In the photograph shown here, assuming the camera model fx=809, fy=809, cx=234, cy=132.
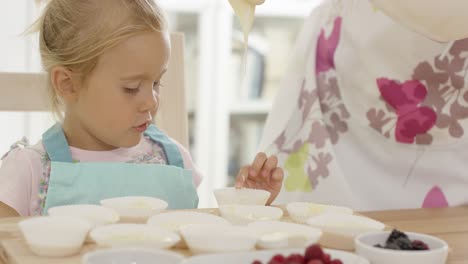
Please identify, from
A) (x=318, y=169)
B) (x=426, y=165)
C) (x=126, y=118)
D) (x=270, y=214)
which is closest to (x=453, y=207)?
(x=426, y=165)

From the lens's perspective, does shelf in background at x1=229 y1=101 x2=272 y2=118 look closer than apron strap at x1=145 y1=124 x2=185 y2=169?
No

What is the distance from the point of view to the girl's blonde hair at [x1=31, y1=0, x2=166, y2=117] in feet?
4.04

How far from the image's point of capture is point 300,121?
156 centimetres

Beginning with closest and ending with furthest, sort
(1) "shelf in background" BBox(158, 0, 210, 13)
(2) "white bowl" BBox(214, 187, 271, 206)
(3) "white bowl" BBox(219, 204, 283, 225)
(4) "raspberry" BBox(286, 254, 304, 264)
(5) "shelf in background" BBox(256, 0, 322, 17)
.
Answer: (4) "raspberry" BBox(286, 254, 304, 264) < (3) "white bowl" BBox(219, 204, 283, 225) < (2) "white bowl" BBox(214, 187, 271, 206) < (1) "shelf in background" BBox(158, 0, 210, 13) < (5) "shelf in background" BBox(256, 0, 322, 17)

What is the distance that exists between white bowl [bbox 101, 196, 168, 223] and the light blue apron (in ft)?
0.51

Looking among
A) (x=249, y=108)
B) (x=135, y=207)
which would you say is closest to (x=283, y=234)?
(x=135, y=207)

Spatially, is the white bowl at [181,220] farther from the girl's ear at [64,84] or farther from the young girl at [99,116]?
the girl's ear at [64,84]

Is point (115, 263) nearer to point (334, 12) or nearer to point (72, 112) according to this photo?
point (72, 112)

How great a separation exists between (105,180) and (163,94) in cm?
26

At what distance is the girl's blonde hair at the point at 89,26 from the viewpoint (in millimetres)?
1232

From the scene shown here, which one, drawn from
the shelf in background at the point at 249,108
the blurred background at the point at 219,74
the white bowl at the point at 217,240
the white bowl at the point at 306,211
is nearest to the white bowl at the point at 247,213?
the white bowl at the point at 306,211

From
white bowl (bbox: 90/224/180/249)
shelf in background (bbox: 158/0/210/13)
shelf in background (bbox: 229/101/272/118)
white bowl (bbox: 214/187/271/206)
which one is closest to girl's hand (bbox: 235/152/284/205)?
white bowl (bbox: 214/187/271/206)

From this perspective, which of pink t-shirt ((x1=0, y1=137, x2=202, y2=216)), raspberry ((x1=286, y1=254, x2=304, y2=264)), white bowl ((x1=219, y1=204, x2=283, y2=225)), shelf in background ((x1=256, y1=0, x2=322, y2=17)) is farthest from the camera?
shelf in background ((x1=256, y1=0, x2=322, y2=17))

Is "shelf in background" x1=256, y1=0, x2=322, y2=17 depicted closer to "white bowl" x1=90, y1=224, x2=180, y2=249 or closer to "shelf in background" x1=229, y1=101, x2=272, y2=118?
"shelf in background" x1=229, y1=101, x2=272, y2=118
